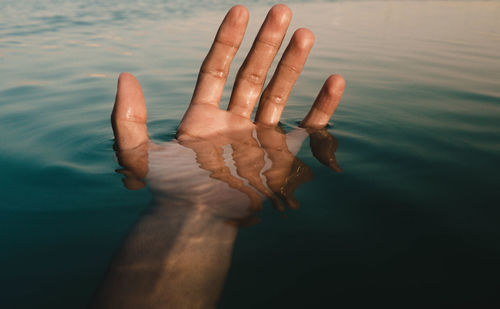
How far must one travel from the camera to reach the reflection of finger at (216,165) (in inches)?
78.1

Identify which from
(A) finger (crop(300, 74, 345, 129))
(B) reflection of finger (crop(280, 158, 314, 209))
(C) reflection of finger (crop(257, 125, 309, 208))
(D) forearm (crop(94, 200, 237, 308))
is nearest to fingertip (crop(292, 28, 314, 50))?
(A) finger (crop(300, 74, 345, 129))

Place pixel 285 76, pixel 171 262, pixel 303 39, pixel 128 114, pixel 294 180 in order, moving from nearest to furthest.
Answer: pixel 171 262 < pixel 294 180 < pixel 128 114 < pixel 303 39 < pixel 285 76

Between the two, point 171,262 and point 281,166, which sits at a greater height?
point 281,166

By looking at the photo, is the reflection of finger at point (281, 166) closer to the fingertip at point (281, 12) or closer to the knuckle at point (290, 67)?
the knuckle at point (290, 67)

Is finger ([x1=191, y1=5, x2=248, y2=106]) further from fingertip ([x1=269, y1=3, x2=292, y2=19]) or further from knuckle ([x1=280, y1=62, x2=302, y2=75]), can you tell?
knuckle ([x1=280, y1=62, x2=302, y2=75])

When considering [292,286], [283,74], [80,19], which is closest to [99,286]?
[292,286]

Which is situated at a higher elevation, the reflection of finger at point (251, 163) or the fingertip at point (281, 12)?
the fingertip at point (281, 12)

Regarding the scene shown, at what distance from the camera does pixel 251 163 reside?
95.0 inches

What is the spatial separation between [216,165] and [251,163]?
27cm

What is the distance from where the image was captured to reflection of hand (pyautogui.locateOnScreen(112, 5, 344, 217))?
2309mm

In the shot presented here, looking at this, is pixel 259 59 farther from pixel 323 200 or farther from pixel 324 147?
pixel 323 200

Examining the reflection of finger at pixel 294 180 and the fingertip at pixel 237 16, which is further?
the fingertip at pixel 237 16

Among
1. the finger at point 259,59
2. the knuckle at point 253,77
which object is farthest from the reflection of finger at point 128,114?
the knuckle at point 253,77

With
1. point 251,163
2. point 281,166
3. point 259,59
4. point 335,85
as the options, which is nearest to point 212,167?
point 251,163
